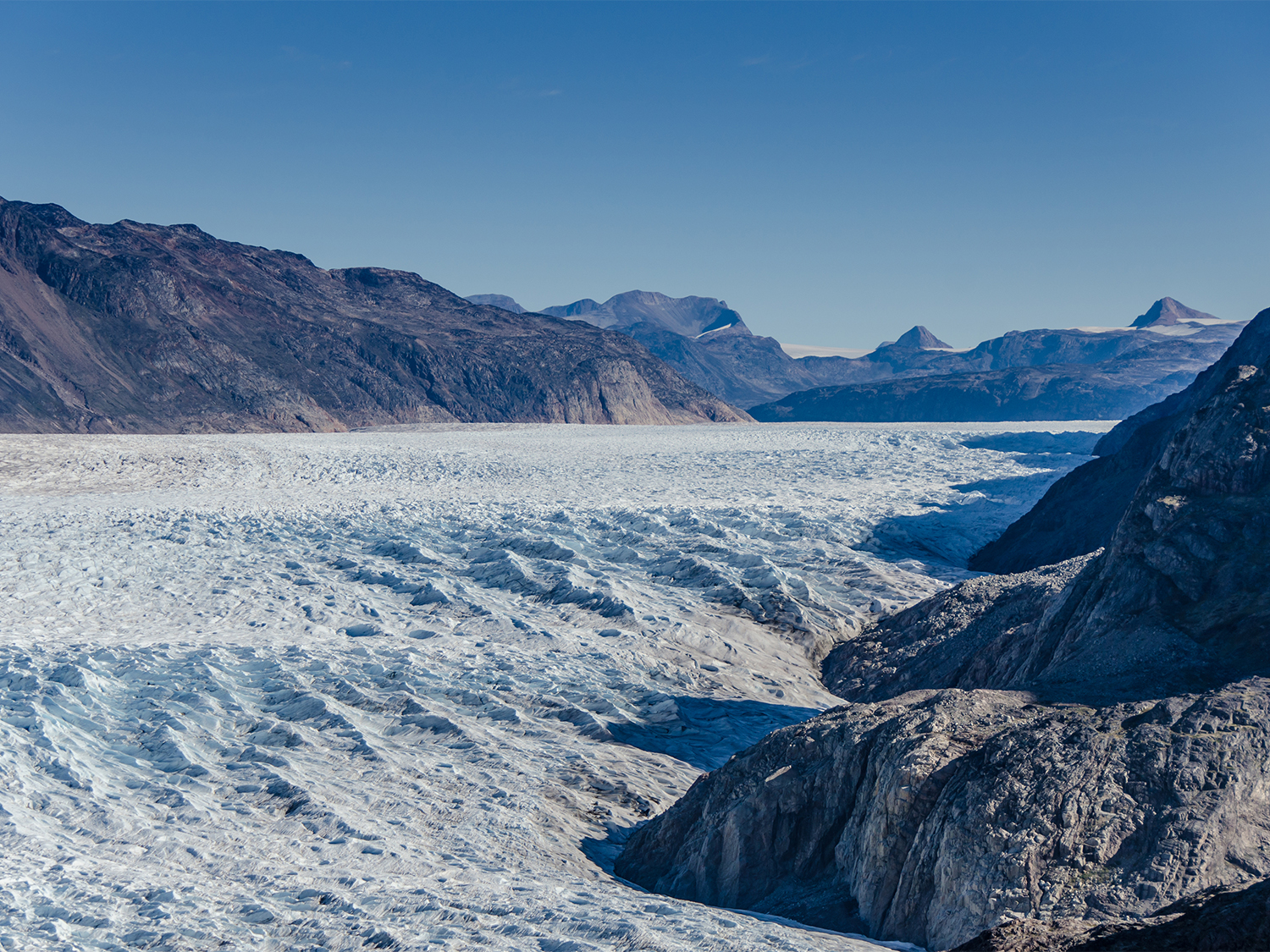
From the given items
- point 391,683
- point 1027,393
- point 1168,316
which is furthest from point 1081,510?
point 1168,316

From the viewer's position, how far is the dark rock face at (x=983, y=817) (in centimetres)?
568

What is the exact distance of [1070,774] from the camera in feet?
20.1

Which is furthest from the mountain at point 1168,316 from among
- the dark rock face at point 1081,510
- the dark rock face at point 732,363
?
the dark rock face at point 1081,510

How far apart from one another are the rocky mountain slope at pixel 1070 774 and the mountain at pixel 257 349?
5020cm

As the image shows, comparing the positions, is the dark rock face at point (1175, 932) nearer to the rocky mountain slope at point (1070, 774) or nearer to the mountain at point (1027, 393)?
the rocky mountain slope at point (1070, 774)

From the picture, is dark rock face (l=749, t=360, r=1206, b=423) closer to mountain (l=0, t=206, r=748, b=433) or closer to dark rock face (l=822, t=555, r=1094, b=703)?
mountain (l=0, t=206, r=748, b=433)

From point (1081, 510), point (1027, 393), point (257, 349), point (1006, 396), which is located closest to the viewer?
point (1081, 510)

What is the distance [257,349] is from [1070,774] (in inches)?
2685

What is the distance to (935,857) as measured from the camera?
20.0 feet

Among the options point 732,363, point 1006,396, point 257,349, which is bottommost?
point 1006,396

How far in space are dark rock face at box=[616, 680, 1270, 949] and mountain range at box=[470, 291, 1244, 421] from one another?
95.7m

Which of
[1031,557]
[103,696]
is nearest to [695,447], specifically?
[1031,557]

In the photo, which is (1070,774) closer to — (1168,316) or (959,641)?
(959,641)

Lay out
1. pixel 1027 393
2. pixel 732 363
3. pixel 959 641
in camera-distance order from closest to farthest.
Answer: pixel 959 641 < pixel 1027 393 < pixel 732 363
